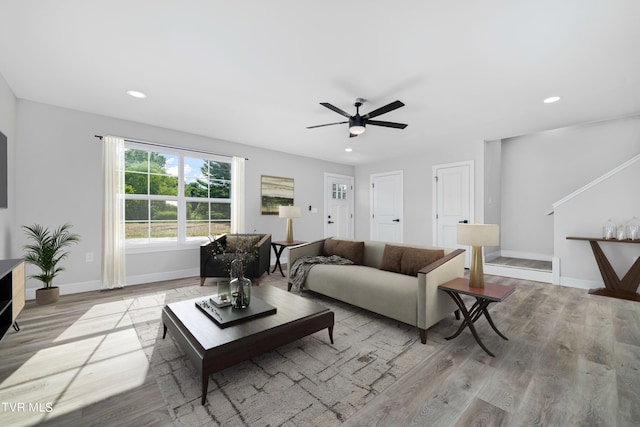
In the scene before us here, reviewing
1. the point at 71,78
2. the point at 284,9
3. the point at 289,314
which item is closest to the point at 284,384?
the point at 289,314

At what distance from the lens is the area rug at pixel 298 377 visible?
1.48 metres

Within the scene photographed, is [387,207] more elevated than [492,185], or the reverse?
[492,185]

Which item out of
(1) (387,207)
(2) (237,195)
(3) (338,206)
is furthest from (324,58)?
(3) (338,206)

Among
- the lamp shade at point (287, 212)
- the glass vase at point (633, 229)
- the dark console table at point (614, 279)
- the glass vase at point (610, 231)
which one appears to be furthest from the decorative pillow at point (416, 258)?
the glass vase at point (633, 229)

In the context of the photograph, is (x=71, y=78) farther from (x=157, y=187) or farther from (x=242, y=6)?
(x=242, y=6)

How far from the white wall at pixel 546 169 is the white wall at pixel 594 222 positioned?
1.05m

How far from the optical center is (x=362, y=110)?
345 cm

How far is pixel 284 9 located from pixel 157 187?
11.8 ft

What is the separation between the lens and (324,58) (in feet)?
7.68

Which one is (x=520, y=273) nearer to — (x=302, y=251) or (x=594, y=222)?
(x=594, y=222)

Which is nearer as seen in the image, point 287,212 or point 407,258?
point 407,258

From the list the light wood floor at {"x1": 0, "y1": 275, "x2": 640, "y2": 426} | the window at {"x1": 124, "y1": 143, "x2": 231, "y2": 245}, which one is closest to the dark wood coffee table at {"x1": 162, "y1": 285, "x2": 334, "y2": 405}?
the light wood floor at {"x1": 0, "y1": 275, "x2": 640, "y2": 426}

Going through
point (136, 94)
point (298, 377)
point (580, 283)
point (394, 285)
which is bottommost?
point (298, 377)

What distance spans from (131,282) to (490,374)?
4616 mm
